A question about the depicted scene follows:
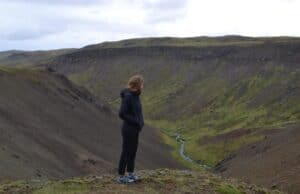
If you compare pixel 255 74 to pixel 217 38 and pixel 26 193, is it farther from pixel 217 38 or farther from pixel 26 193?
pixel 26 193

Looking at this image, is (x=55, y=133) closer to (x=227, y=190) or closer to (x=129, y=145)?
(x=227, y=190)

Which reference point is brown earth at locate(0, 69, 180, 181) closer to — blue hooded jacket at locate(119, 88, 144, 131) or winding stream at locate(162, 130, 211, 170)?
winding stream at locate(162, 130, 211, 170)

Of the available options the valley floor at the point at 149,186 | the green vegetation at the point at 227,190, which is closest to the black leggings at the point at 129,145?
the valley floor at the point at 149,186

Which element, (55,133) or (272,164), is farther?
(55,133)

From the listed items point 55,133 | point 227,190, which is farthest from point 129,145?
point 55,133

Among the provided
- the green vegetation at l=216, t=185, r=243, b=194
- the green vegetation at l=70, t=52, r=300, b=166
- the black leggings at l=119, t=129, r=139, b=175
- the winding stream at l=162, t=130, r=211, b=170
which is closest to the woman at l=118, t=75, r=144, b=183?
the black leggings at l=119, t=129, r=139, b=175

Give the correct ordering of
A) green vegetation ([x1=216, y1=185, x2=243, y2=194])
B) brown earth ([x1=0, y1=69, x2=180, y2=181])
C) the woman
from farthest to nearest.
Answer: brown earth ([x1=0, y1=69, x2=180, y2=181]) → green vegetation ([x1=216, y1=185, x2=243, y2=194]) → the woman

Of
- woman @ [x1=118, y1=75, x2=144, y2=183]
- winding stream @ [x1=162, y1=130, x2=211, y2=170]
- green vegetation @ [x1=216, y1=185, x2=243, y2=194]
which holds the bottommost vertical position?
winding stream @ [x1=162, y1=130, x2=211, y2=170]

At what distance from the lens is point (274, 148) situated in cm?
5869

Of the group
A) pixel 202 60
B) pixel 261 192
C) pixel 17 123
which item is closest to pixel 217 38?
pixel 202 60

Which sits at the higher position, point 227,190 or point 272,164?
point 227,190

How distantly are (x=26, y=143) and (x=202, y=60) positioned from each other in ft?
385

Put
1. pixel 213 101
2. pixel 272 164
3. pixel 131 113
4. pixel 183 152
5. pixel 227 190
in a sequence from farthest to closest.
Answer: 1. pixel 213 101
2. pixel 183 152
3. pixel 272 164
4. pixel 227 190
5. pixel 131 113

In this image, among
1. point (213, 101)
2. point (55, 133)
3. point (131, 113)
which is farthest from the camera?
point (213, 101)
